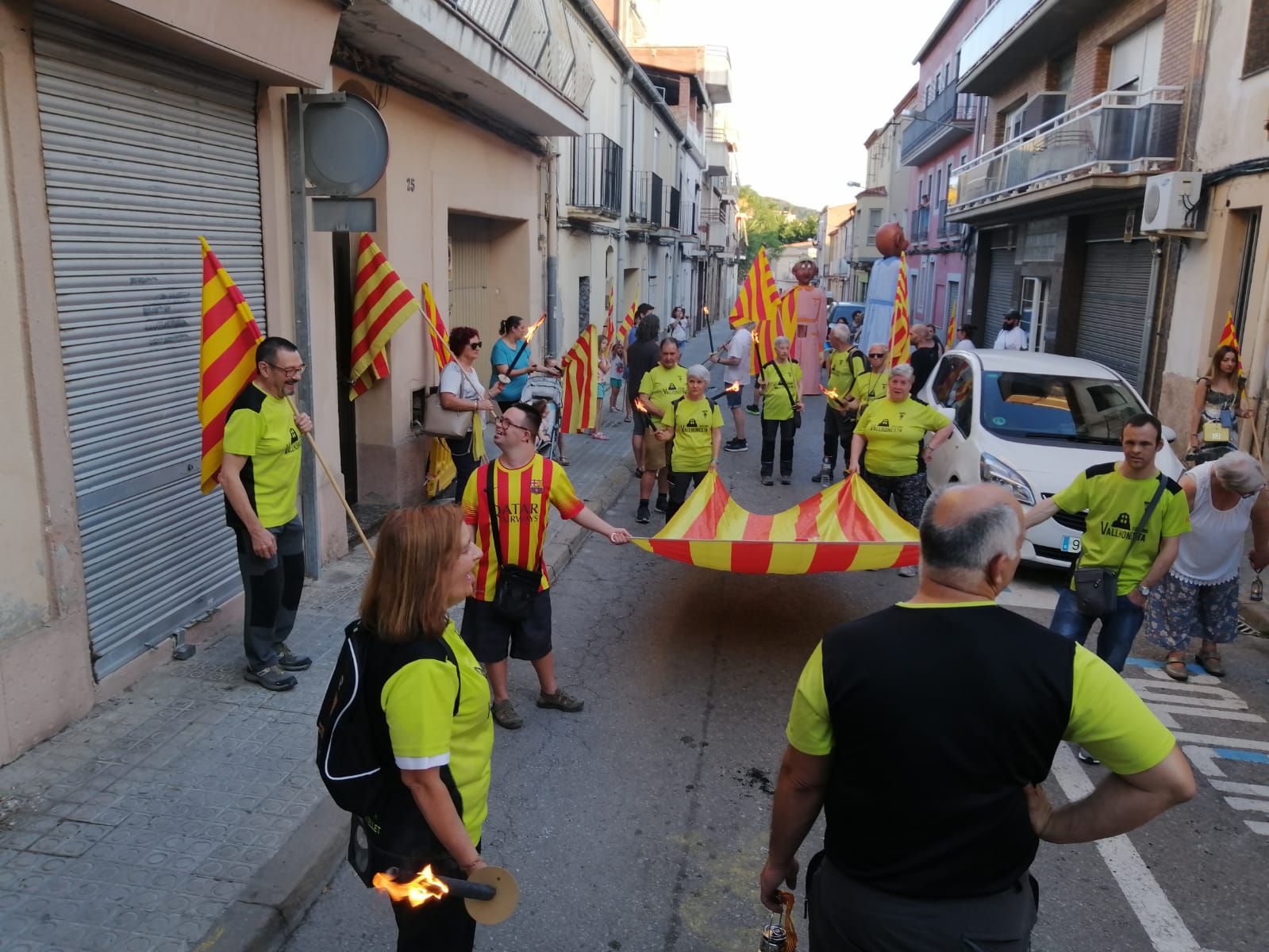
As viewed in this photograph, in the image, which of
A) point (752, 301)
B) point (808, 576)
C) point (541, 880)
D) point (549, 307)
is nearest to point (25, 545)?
point (541, 880)

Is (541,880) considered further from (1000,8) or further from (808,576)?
(1000,8)

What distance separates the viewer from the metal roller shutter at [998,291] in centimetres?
2242

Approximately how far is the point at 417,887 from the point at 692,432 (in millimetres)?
6021

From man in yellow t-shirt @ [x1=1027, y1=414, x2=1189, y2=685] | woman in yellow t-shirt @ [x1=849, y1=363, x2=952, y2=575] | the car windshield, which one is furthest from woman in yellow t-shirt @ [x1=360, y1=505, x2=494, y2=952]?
the car windshield

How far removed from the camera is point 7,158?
14.1 ft

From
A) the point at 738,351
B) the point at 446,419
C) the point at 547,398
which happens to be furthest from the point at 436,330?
the point at 738,351

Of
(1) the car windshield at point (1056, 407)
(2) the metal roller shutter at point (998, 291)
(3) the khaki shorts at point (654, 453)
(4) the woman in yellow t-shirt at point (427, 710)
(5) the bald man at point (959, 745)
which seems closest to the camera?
(5) the bald man at point (959, 745)

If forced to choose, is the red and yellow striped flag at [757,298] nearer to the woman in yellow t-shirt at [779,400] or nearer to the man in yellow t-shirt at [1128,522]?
the woman in yellow t-shirt at [779,400]

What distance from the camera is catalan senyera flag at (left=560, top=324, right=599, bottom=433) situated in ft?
38.9

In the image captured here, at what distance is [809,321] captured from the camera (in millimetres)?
14609

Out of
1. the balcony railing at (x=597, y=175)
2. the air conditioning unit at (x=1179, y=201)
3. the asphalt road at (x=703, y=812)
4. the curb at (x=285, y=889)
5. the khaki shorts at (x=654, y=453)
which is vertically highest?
the balcony railing at (x=597, y=175)

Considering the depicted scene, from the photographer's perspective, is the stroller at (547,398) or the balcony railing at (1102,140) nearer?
the stroller at (547,398)

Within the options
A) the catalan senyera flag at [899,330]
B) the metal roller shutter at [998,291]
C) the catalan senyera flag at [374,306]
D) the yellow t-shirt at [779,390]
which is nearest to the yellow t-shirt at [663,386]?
the yellow t-shirt at [779,390]

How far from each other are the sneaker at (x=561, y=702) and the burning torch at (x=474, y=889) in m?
2.85
